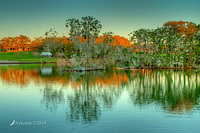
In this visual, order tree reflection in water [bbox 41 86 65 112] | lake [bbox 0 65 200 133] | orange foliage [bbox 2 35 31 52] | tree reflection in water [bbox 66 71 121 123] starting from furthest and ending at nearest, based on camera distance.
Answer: orange foliage [bbox 2 35 31 52]
tree reflection in water [bbox 41 86 65 112]
tree reflection in water [bbox 66 71 121 123]
lake [bbox 0 65 200 133]

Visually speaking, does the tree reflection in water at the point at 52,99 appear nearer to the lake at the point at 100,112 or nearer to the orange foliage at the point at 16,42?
the lake at the point at 100,112

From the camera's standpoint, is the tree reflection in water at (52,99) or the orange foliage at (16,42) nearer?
the tree reflection in water at (52,99)

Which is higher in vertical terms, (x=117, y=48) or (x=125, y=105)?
(x=117, y=48)

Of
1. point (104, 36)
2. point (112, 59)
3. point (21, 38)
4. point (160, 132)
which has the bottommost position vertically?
point (160, 132)

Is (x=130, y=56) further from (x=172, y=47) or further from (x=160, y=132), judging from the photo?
(x=160, y=132)

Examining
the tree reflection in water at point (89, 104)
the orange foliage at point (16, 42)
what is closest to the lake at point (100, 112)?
the tree reflection in water at point (89, 104)

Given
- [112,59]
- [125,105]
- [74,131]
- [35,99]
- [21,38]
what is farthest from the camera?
[21,38]

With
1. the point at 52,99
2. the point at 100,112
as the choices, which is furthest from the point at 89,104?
the point at 52,99

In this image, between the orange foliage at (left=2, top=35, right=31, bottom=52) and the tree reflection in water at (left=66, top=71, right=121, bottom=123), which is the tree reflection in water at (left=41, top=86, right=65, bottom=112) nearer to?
the tree reflection in water at (left=66, top=71, right=121, bottom=123)

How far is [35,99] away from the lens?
19891mm

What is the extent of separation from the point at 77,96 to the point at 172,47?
41705 mm

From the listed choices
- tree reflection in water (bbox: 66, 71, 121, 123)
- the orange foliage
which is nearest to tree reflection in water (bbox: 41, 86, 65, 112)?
tree reflection in water (bbox: 66, 71, 121, 123)

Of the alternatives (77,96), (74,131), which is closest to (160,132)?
(74,131)

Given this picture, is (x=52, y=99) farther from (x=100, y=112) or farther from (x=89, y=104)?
(x=100, y=112)
